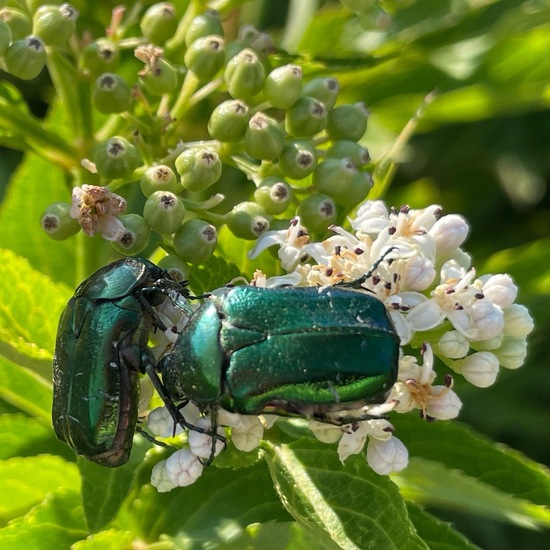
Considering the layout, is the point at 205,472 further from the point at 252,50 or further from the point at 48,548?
the point at 252,50

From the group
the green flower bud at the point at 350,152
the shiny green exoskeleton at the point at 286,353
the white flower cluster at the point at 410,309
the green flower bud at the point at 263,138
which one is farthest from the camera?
the green flower bud at the point at 350,152

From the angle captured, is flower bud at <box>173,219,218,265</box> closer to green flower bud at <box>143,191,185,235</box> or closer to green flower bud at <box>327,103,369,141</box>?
green flower bud at <box>143,191,185,235</box>

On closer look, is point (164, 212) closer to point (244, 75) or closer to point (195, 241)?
point (195, 241)

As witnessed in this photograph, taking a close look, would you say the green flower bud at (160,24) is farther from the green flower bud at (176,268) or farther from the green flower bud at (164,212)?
the green flower bud at (176,268)

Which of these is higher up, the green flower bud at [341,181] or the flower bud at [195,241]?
the green flower bud at [341,181]

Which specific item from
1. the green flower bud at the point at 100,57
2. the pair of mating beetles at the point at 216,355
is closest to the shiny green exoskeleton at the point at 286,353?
the pair of mating beetles at the point at 216,355

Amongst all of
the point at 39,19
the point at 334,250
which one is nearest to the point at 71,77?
the point at 39,19

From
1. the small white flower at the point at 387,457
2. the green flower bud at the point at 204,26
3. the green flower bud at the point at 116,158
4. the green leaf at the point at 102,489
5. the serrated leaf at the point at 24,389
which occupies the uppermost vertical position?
the green flower bud at the point at 204,26
